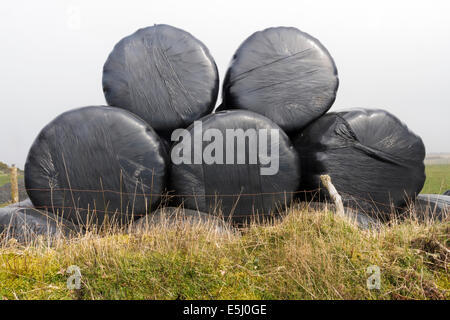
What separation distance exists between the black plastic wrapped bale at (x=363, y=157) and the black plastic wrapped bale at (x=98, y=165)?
1.79 meters

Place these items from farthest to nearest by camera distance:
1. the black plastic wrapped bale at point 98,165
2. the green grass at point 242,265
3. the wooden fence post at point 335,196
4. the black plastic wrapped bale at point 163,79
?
the black plastic wrapped bale at point 163,79 < the black plastic wrapped bale at point 98,165 < the wooden fence post at point 335,196 < the green grass at point 242,265

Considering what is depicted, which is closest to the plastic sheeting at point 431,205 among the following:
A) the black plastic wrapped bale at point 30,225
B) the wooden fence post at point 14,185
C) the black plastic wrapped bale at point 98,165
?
the black plastic wrapped bale at point 98,165

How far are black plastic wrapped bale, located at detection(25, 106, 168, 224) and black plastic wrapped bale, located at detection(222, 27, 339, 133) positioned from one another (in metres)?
1.25

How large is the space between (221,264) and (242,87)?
2.39 metres

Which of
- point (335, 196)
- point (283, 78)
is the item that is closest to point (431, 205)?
point (335, 196)

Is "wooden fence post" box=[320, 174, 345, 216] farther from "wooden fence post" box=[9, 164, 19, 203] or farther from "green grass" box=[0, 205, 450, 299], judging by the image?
"wooden fence post" box=[9, 164, 19, 203]

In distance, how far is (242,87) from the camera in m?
4.36

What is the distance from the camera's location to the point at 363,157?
431cm

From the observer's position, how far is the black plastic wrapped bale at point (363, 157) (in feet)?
14.0

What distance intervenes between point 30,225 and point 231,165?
218 centimetres

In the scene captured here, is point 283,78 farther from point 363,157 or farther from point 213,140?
point 363,157

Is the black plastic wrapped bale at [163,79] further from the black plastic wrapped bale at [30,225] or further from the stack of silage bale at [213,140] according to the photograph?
the black plastic wrapped bale at [30,225]

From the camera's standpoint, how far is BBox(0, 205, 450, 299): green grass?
7.66ft
